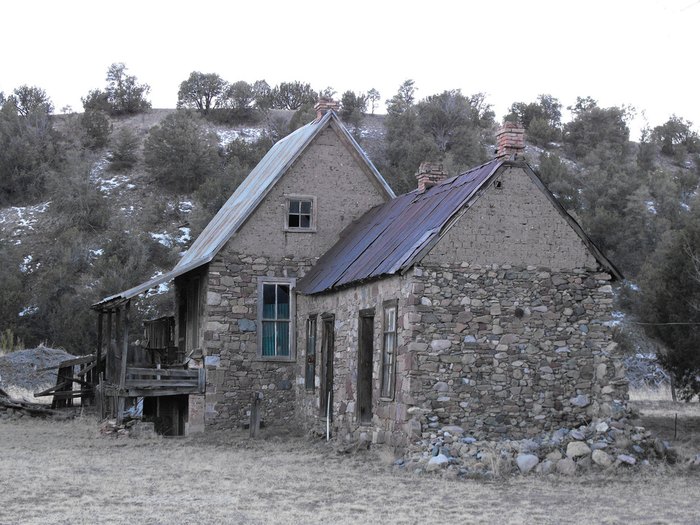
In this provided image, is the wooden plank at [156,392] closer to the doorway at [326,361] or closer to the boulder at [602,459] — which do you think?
the doorway at [326,361]

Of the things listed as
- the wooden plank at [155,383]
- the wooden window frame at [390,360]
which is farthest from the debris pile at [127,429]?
the wooden window frame at [390,360]

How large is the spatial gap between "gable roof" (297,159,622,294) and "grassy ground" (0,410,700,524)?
3.13 meters

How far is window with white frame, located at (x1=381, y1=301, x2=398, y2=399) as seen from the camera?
1628 cm

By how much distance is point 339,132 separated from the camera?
72.8 ft

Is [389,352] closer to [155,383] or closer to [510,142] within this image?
[510,142]

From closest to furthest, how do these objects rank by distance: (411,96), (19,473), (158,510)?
(158,510)
(19,473)
(411,96)

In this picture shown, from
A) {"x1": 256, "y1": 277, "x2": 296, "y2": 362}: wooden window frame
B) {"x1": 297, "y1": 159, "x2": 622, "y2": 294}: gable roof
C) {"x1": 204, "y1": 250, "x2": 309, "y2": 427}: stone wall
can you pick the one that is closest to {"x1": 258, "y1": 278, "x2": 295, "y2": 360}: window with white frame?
{"x1": 256, "y1": 277, "x2": 296, "y2": 362}: wooden window frame

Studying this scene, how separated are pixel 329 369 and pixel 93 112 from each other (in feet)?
143

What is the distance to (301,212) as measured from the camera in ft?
71.6

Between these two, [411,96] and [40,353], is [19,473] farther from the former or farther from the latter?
[411,96]

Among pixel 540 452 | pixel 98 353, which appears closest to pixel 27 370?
pixel 98 353

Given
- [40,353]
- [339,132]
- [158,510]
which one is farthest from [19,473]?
[40,353]

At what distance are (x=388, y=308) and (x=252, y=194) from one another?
6.90 m

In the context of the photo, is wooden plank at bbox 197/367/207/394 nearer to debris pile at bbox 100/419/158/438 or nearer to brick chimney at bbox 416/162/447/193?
debris pile at bbox 100/419/158/438
